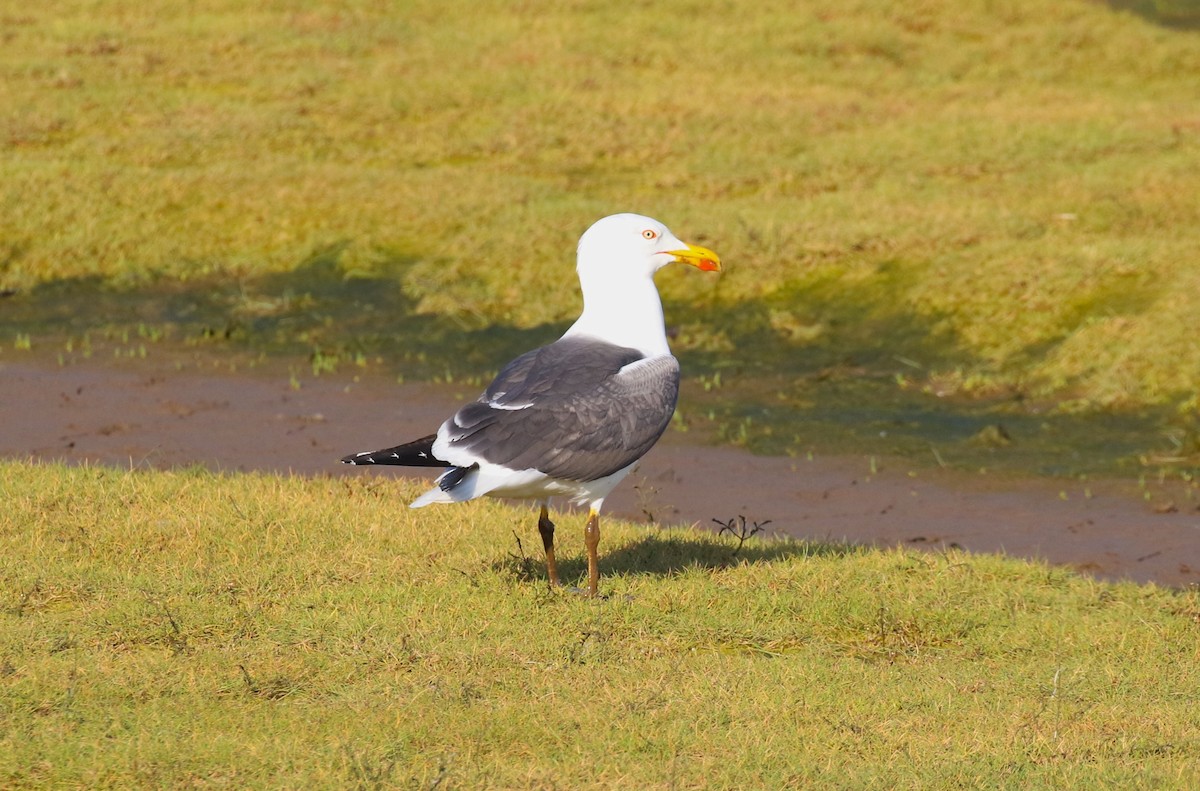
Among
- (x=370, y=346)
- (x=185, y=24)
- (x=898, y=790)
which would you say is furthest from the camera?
(x=185, y=24)

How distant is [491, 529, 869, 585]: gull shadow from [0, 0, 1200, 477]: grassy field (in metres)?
3.20

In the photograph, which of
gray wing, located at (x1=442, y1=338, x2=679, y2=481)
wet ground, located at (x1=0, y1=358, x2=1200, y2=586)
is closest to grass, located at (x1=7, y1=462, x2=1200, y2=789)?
gray wing, located at (x1=442, y1=338, x2=679, y2=481)

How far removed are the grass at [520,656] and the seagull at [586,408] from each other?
551 millimetres

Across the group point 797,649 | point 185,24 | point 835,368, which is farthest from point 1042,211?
point 185,24

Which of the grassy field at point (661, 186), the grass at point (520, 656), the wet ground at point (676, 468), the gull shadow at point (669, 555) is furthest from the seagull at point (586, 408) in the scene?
the grassy field at point (661, 186)

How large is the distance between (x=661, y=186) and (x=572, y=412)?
39.5 feet

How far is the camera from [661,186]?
18.8m

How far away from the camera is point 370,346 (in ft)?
47.3

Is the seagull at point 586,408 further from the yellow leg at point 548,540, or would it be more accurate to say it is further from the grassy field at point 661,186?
the grassy field at point 661,186

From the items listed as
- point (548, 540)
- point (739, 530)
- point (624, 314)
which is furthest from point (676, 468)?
point (548, 540)

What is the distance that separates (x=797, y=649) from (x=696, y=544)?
1608mm

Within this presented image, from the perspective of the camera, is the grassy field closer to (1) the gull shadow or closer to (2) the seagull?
(1) the gull shadow

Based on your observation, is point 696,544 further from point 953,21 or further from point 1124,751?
point 953,21

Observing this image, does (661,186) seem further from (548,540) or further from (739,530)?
(548,540)
